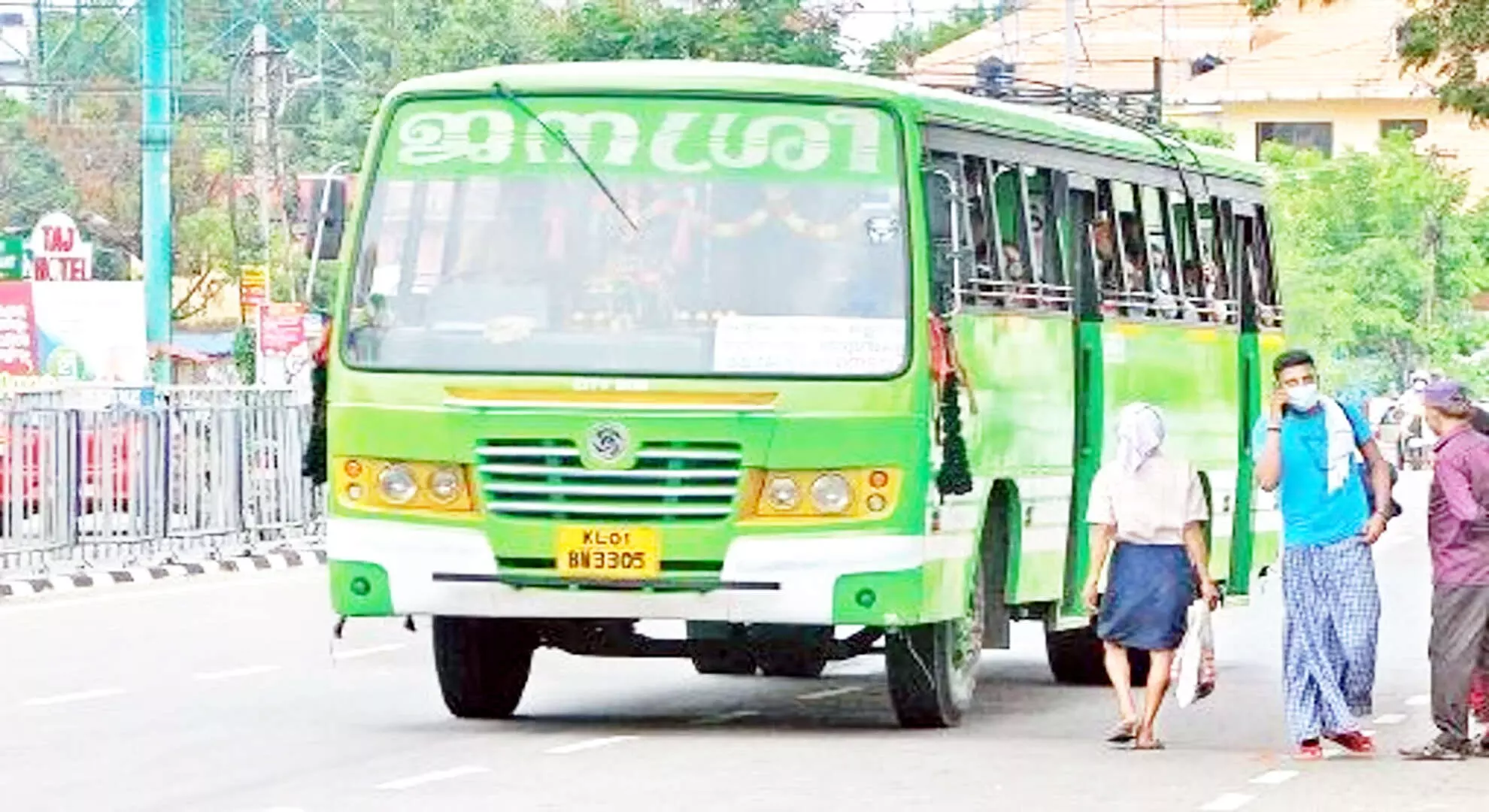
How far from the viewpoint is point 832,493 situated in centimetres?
1825

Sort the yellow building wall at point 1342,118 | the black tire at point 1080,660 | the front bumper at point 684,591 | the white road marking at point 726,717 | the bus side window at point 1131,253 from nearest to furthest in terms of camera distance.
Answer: the front bumper at point 684,591, the white road marking at point 726,717, the bus side window at point 1131,253, the black tire at point 1080,660, the yellow building wall at point 1342,118

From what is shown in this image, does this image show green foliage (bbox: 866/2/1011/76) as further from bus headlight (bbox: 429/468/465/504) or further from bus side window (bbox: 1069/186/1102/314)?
→ bus headlight (bbox: 429/468/465/504)

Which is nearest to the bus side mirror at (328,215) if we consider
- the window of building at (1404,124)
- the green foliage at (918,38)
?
the green foliage at (918,38)

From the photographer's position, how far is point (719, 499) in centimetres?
1816

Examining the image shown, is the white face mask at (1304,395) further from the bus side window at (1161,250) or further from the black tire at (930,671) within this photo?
the bus side window at (1161,250)

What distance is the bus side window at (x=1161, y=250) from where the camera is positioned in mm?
23500

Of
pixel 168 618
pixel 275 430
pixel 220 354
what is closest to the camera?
pixel 168 618

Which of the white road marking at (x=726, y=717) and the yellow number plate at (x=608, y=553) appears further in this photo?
the white road marking at (x=726, y=717)

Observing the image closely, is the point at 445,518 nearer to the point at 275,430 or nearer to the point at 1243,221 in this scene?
the point at 1243,221

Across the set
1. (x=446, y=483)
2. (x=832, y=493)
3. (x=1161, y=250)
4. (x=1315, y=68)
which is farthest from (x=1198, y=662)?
(x=1315, y=68)

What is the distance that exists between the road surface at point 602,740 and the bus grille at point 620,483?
961 millimetres

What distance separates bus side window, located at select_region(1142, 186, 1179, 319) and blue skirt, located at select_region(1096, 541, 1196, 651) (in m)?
5.15

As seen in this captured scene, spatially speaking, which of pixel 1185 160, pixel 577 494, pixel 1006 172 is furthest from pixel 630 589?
pixel 1185 160

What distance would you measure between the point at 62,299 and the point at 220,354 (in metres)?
24.2
